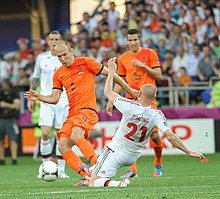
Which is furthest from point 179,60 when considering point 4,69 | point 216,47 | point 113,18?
point 4,69

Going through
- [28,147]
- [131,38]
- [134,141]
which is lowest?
[28,147]

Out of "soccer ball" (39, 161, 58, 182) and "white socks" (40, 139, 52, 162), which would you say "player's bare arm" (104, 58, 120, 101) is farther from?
"white socks" (40, 139, 52, 162)

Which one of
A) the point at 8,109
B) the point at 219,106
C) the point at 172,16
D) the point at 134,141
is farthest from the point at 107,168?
the point at 172,16

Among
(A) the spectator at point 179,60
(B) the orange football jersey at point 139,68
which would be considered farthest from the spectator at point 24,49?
(B) the orange football jersey at point 139,68

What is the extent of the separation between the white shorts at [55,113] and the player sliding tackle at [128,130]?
3704mm

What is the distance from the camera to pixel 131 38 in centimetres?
1425

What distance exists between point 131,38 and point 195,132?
7139 mm

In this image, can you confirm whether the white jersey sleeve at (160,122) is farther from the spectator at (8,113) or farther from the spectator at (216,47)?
the spectator at (216,47)

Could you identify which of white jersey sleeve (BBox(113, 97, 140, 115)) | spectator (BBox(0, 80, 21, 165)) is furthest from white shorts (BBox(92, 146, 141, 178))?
spectator (BBox(0, 80, 21, 165))

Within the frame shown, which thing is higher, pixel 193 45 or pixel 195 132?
pixel 193 45

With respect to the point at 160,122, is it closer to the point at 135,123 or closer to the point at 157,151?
the point at 135,123

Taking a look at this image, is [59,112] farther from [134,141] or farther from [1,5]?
[1,5]

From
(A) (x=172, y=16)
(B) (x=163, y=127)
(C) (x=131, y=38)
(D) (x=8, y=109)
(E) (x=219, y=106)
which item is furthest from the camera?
(A) (x=172, y=16)

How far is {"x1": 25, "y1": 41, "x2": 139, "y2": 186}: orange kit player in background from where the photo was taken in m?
12.2
